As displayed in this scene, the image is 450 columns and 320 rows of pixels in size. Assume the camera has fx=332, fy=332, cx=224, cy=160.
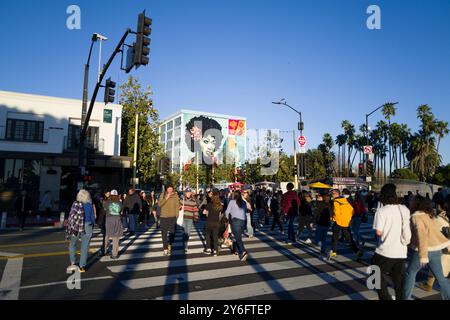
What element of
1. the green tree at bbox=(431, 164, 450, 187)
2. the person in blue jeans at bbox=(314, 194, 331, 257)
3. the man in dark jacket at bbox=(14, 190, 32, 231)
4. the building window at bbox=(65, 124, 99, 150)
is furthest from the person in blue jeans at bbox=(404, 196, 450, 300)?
the green tree at bbox=(431, 164, 450, 187)

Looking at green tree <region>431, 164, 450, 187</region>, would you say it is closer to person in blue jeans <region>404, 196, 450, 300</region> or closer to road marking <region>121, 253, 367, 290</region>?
road marking <region>121, 253, 367, 290</region>

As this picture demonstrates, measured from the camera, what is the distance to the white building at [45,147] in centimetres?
2352

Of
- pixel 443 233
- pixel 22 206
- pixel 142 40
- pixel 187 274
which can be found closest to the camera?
pixel 443 233

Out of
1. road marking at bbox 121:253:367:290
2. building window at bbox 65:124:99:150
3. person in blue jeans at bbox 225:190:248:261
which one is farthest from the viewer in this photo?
building window at bbox 65:124:99:150

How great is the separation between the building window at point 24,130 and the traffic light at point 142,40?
1887cm

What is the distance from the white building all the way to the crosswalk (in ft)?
55.2

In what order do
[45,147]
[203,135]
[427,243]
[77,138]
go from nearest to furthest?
[427,243] < [45,147] < [77,138] < [203,135]

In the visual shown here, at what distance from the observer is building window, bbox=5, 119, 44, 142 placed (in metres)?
24.7

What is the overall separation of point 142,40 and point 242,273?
24.4ft

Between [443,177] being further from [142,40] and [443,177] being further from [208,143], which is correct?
[208,143]

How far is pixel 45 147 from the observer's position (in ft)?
82.9

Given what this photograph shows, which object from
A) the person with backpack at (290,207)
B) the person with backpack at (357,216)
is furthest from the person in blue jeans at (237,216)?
the person with backpack at (357,216)

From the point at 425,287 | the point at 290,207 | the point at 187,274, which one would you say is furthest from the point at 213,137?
the point at 425,287

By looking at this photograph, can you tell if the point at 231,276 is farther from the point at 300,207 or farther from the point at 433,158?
the point at 433,158
